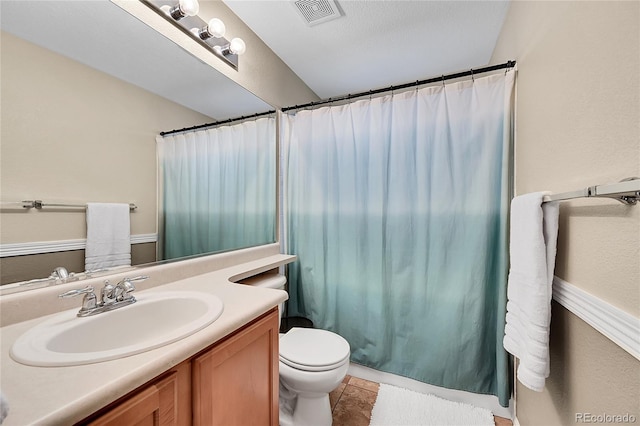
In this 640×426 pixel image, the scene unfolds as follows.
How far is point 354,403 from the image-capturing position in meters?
1.56

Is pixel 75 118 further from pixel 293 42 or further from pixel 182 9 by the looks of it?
pixel 293 42

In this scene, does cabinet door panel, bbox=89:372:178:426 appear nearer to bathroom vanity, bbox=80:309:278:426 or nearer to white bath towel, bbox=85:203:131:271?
bathroom vanity, bbox=80:309:278:426

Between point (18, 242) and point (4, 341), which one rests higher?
point (18, 242)

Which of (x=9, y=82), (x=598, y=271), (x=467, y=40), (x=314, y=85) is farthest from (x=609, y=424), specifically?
(x=314, y=85)

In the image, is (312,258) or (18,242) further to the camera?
(312,258)

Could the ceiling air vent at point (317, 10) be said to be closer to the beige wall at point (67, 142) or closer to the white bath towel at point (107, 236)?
the beige wall at point (67, 142)

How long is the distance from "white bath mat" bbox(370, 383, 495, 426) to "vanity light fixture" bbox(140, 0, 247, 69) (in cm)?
235

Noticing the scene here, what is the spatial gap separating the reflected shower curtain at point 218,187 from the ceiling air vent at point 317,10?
28.3 inches

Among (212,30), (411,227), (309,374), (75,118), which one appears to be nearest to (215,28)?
(212,30)

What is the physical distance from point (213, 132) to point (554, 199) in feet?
5.66

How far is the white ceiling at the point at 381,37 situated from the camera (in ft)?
5.09

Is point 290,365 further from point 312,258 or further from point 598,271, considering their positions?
point 598,271

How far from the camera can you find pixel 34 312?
0.78m

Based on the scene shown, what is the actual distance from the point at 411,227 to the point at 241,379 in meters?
1.26
